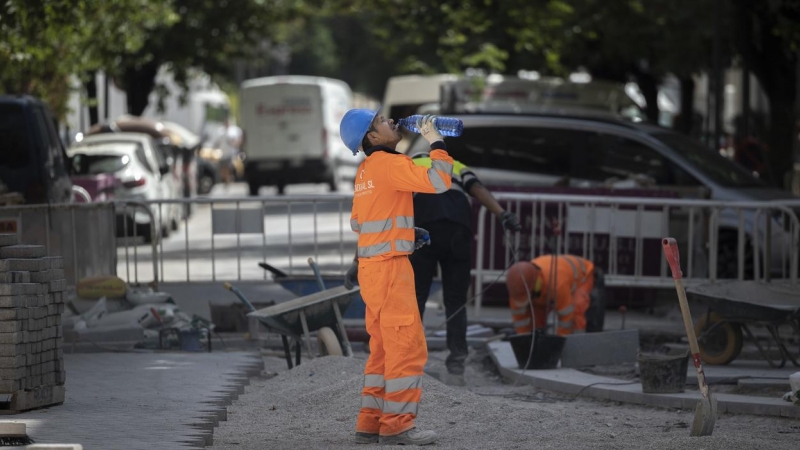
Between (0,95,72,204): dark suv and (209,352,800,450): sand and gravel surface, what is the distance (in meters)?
4.19

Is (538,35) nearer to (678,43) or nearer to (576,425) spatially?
(678,43)

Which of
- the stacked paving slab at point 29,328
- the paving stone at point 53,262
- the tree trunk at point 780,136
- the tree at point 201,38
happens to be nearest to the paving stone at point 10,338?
the stacked paving slab at point 29,328

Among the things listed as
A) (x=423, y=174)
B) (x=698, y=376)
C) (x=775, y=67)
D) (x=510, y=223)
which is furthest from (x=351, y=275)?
(x=775, y=67)

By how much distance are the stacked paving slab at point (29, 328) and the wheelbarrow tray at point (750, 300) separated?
442cm

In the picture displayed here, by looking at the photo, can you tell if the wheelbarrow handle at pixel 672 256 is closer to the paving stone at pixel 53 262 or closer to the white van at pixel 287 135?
the paving stone at pixel 53 262

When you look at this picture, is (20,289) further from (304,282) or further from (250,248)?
(250,248)

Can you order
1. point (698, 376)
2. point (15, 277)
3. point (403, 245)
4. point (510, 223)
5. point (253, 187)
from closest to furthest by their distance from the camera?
point (403, 245), point (698, 376), point (15, 277), point (510, 223), point (253, 187)

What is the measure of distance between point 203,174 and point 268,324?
27308mm

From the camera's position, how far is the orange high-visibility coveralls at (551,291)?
11.0 m

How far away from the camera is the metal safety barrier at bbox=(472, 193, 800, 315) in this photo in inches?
515

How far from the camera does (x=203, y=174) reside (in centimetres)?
3622

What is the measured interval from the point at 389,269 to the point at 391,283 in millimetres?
71

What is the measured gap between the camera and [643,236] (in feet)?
44.4

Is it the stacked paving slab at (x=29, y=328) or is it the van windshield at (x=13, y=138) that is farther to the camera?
the van windshield at (x=13, y=138)
